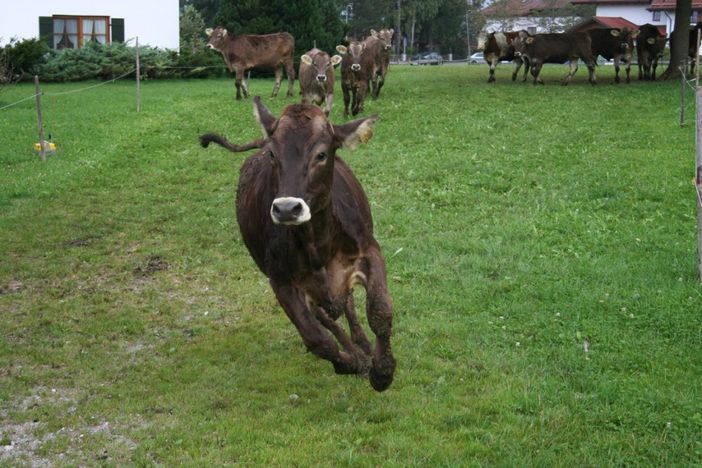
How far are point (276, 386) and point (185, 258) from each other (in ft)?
13.1

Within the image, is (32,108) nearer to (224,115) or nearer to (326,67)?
(224,115)

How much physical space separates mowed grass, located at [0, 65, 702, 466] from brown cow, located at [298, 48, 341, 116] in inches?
160

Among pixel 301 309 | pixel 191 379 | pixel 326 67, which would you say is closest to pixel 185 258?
pixel 191 379

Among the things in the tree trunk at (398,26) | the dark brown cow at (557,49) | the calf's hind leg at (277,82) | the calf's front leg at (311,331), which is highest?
the tree trunk at (398,26)

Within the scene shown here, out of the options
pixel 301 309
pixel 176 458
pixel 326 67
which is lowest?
pixel 176 458

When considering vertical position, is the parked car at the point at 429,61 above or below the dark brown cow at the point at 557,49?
above

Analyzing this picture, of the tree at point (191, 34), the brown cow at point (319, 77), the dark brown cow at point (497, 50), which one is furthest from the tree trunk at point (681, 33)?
the tree at point (191, 34)

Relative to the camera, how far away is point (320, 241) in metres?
5.69

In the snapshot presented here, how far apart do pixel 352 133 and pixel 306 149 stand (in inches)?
17.1

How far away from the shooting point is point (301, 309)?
18.7 ft

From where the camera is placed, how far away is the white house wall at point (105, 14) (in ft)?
117

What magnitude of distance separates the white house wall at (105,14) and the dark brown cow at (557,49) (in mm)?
16563

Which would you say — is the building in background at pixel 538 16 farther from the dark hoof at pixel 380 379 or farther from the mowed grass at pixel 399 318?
the dark hoof at pixel 380 379

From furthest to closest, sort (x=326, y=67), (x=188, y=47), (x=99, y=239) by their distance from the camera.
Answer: (x=188, y=47), (x=326, y=67), (x=99, y=239)
